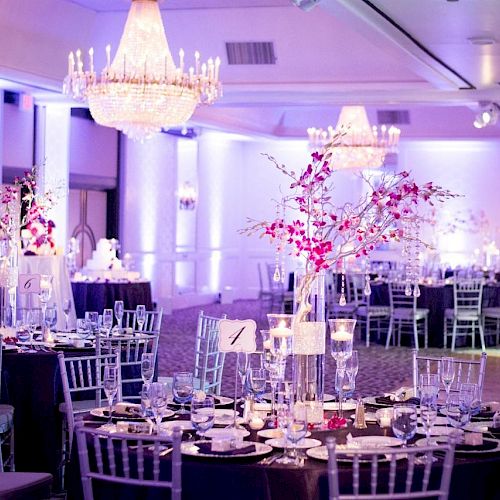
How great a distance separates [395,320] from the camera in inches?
575

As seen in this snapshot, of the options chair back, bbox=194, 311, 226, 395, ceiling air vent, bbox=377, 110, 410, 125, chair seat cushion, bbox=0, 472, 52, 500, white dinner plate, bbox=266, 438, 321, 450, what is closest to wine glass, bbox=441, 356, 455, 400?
white dinner plate, bbox=266, 438, 321, 450

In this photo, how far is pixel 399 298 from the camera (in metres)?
14.0

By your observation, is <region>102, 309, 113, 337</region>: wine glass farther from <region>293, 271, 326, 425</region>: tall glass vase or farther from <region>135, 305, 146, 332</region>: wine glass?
<region>293, 271, 326, 425</region>: tall glass vase

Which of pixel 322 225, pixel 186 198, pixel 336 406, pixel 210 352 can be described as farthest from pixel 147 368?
pixel 186 198

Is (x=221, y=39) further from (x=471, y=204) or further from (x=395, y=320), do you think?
(x=471, y=204)

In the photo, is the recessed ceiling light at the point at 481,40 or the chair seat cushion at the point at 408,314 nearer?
the recessed ceiling light at the point at 481,40

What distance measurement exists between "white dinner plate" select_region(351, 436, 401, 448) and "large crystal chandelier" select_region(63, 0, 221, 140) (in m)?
5.98

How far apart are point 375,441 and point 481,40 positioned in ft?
18.6

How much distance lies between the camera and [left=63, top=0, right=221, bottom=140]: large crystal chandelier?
9.74 metres

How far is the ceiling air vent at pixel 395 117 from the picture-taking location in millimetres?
19281

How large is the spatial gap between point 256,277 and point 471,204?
179 inches

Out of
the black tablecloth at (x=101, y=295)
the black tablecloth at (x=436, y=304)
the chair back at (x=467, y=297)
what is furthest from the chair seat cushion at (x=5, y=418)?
the black tablecloth at (x=436, y=304)

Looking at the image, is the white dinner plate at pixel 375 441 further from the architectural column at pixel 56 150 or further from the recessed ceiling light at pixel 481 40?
the architectural column at pixel 56 150

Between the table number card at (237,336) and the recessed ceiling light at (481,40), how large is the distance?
516 cm
